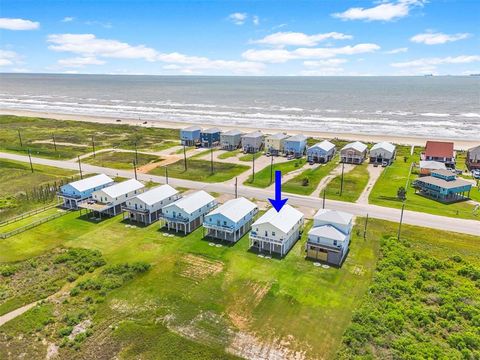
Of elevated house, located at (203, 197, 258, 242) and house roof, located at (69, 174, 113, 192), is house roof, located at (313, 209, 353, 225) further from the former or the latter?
house roof, located at (69, 174, 113, 192)

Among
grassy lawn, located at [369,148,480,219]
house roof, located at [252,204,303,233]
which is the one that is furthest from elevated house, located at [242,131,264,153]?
house roof, located at [252,204,303,233]

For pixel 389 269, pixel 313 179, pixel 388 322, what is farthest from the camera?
pixel 313 179

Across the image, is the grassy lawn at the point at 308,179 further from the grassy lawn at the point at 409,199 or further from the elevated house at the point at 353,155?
the grassy lawn at the point at 409,199

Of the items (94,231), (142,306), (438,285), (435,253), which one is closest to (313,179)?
(435,253)

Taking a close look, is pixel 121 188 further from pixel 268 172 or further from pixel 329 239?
pixel 329 239

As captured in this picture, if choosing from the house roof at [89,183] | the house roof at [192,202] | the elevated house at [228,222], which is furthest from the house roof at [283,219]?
the house roof at [89,183]

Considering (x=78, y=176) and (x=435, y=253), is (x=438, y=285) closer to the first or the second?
(x=435, y=253)
